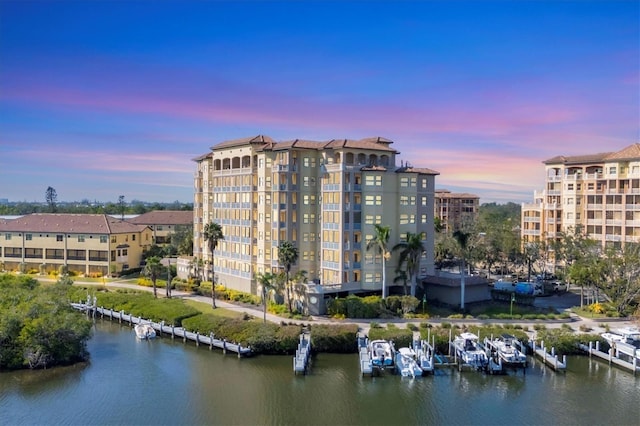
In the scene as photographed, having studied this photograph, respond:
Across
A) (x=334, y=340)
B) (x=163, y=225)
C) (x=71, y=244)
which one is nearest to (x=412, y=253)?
(x=334, y=340)

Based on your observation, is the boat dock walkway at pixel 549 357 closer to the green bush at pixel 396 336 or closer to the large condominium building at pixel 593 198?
the green bush at pixel 396 336

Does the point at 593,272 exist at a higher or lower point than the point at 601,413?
higher

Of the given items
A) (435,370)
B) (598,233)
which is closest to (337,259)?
(435,370)

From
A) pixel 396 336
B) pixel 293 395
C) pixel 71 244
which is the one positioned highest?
pixel 71 244

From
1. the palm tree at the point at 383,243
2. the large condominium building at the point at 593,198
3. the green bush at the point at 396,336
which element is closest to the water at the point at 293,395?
the green bush at the point at 396,336

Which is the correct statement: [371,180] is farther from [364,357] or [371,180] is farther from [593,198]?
[593,198]

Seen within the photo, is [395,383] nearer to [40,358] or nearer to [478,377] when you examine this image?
[478,377]
